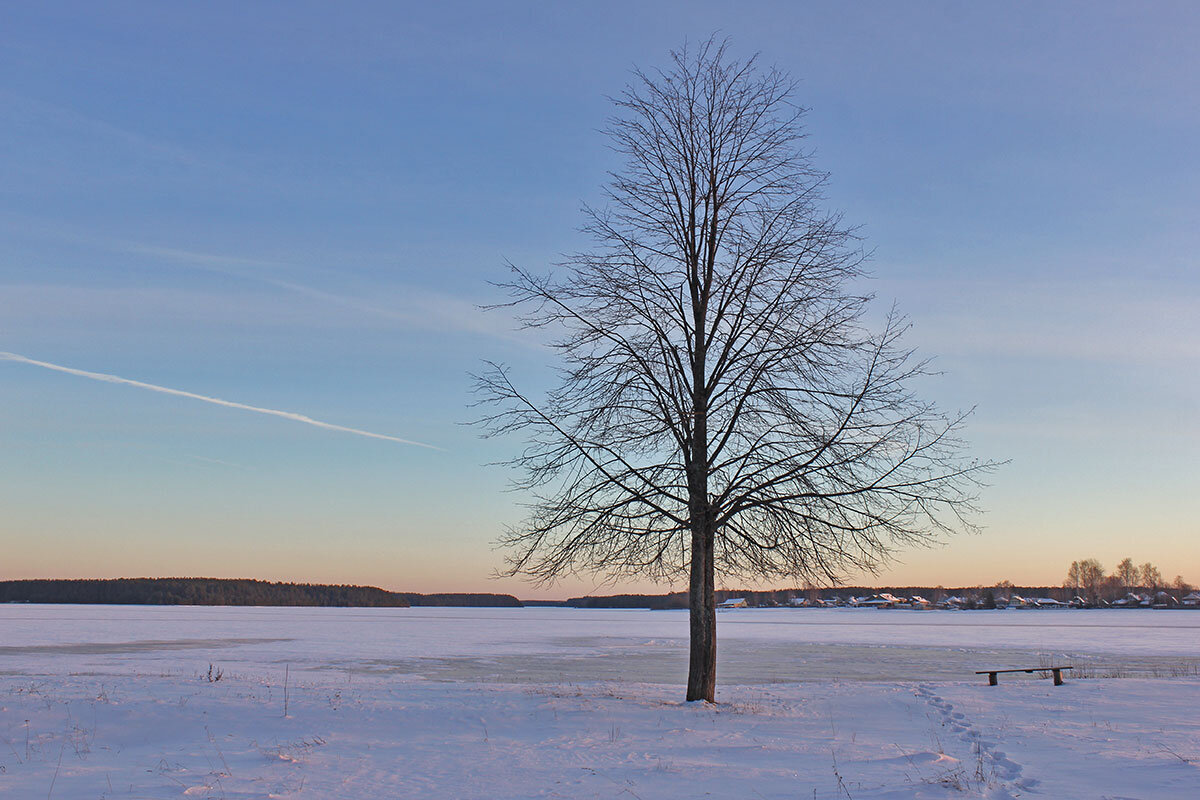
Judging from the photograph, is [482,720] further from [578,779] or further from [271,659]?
[271,659]

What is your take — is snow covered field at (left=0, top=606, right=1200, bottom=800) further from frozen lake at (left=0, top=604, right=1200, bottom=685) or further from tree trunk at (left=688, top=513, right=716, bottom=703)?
frozen lake at (left=0, top=604, right=1200, bottom=685)

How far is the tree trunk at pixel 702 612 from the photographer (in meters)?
15.6

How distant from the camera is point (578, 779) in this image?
9.54 meters

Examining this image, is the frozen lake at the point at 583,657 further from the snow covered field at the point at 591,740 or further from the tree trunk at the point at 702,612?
the tree trunk at the point at 702,612

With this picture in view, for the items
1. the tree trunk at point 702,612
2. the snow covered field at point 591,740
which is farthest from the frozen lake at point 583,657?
the tree trunk at point 702,612

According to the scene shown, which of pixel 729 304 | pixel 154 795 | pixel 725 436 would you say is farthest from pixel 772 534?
pixel 154 795

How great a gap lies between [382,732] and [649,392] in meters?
7.34

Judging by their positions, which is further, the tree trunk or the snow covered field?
the tree trunk

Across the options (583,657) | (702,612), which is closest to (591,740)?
(702,612)

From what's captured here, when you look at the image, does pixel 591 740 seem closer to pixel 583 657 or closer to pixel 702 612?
pixel 702 612

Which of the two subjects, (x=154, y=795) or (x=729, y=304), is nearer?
(x=154, y=795)

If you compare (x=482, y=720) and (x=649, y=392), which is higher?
(x=649, y=392)

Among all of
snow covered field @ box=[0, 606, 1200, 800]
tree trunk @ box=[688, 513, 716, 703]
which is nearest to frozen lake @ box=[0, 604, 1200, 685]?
snow covered field @ box=[0, 606, 1200, 800]

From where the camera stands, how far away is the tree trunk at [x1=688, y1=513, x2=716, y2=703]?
15.6m
